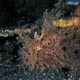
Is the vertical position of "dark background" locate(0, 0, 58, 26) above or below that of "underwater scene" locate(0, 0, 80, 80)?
above

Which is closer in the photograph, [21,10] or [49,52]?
[49,52]

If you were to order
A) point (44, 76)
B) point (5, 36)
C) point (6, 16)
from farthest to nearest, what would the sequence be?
point (6, 16) → point (5, 36) → point (44, 76)

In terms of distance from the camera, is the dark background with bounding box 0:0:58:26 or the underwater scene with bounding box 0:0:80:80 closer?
the underwater scene with bounding box 0:0:80:80

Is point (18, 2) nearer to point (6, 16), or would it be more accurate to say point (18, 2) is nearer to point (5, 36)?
point (6, 16)

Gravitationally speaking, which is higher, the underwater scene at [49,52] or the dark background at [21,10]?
the dark background at [21,10]

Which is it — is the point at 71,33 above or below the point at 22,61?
above

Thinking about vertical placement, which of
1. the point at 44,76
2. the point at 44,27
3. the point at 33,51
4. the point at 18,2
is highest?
the point at 18,2

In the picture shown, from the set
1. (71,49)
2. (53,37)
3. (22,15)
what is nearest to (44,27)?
(53,37)

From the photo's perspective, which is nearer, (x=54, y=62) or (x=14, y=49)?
(x=54, y=62)

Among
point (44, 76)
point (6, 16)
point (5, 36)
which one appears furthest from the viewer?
point (6, 16)

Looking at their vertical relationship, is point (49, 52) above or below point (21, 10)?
below

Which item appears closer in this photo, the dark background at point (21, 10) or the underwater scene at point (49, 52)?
the underwater scene at point (49, 52)
